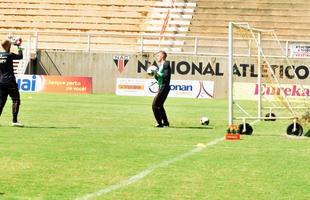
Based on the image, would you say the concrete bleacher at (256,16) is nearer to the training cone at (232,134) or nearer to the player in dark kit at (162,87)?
the player in dark kit at (162,87)

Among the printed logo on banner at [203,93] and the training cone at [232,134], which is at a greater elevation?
the printed logo on banner at [203,93]

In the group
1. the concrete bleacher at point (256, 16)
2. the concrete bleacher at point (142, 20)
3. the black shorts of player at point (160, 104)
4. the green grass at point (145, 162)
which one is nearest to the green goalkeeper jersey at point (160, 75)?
the black shorts of player at point (160, 104)

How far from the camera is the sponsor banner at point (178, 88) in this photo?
129 ft

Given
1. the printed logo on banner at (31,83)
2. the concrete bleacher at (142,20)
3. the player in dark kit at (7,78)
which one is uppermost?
the concrete bleacher at (142,20)

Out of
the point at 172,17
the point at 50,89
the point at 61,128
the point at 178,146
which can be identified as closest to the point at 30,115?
the point at 61,128

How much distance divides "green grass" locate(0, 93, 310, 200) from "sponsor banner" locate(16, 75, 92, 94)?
20.0 metres

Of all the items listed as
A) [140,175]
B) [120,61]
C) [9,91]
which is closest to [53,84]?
[120,61]

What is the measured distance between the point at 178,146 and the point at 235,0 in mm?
34307

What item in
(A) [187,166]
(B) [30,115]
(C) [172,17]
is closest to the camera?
(A) [187,166]

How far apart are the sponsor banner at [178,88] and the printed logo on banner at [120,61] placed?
0.95m

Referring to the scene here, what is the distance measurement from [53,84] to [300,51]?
12.8 metres

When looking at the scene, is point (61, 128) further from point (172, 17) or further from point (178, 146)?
point (172, 17)

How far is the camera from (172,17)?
154 feet

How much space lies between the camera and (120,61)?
40.8 meters
